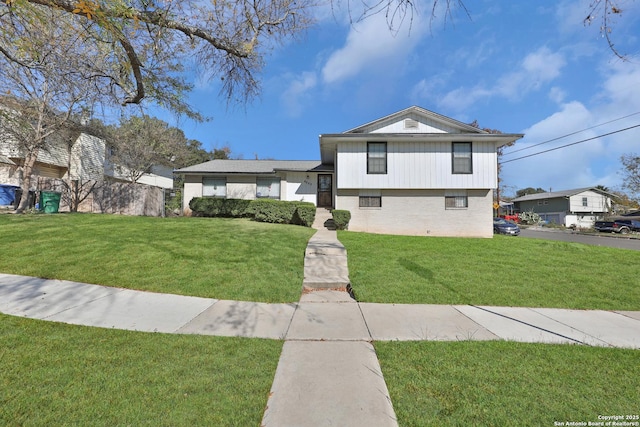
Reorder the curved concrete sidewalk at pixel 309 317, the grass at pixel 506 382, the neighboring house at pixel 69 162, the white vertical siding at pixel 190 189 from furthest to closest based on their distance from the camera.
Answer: the white vertical siding at pixel 190 189 < the neighboring house at pixel 69 162 < the curved concrete sidewalk at pixel 309 317 < the grass at pixel 506 382

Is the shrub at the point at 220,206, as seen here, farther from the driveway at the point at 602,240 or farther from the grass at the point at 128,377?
the driveway at the point at 602,240

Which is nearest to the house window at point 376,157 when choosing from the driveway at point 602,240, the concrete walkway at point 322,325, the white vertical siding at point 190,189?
the concrete walkway at point 322,325

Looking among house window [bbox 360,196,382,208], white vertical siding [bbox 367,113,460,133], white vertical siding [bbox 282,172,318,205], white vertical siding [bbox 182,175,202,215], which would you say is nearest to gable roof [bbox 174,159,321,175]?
white vertical siding [bbox 282,172,318,205]

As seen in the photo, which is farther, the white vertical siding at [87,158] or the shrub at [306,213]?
the white vertical siding at [87,158]

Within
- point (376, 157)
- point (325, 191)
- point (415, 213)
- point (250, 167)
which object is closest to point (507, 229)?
point (415, 213)

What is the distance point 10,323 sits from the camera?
11.0ft

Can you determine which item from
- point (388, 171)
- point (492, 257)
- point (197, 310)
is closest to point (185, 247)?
point (197, 310)

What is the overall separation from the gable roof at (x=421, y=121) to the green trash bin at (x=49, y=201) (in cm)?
1572

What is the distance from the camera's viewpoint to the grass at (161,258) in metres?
5.29

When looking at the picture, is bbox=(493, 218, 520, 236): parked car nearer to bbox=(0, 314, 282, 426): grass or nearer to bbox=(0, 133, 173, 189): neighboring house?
bbox=(0, 314, 282, 426): grass

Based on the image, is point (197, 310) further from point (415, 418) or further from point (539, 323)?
point (539, 323)

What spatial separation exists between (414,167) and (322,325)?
11.9 metres

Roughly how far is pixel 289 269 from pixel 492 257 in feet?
20.8

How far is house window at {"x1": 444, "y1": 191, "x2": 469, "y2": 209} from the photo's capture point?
1442cm
